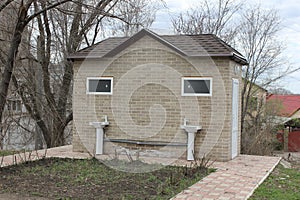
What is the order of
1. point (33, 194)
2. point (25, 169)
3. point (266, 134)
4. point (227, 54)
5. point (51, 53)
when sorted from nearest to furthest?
point (33, 194), point (25, 169), point (227, 54), point (266, 134), point (51, 53)

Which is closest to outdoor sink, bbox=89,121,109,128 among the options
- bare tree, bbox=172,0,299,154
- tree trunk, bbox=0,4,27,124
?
tree trunk, bbox=0,4,27,124

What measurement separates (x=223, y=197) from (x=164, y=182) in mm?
1374

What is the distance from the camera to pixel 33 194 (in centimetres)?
655

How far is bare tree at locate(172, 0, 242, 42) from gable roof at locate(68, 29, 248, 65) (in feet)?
29.9

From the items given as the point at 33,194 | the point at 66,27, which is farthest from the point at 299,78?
the point at 33,194

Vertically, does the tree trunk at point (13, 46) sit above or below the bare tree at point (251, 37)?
below

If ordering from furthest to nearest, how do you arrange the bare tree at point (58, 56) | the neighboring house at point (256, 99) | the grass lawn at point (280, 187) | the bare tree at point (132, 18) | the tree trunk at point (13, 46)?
the neighboring house at point (256, 99) < the bare tree at point (58, 56) < the bare tree at point (132, 18) < the tree trunk at point (13, 46) < the grass lawn at point (280, 187)

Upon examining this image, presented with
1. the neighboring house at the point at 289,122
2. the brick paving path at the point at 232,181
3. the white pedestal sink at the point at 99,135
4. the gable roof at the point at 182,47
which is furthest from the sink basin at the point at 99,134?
the neighboring house at the point at 289,122

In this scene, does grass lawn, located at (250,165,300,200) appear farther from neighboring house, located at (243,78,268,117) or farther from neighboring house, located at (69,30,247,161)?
neighboring house, located at (243,78,268,117)

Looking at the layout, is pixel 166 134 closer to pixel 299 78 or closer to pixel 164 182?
pixel 164 182

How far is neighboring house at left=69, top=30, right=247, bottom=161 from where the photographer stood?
10.4 meters

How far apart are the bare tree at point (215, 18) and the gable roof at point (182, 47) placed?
910 centimetres

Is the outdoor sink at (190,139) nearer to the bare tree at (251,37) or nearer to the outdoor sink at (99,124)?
the outdoor sink at (99,124)

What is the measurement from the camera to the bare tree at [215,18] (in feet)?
66.9
